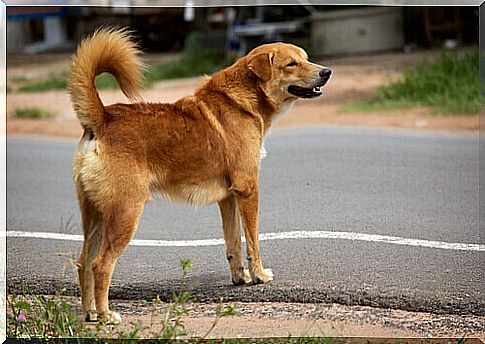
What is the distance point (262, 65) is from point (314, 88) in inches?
8.9

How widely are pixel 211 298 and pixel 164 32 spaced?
3829mm

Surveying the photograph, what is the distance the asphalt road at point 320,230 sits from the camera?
11.6ft

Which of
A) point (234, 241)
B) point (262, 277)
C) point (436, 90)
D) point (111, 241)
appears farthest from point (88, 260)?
point (436, 90)

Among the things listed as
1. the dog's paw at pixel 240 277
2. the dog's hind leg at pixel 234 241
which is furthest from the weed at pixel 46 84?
the dog's paw at pixel 240 277

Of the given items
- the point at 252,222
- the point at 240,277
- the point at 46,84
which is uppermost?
the point at 46,84

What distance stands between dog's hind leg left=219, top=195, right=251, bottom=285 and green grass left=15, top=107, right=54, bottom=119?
300cm

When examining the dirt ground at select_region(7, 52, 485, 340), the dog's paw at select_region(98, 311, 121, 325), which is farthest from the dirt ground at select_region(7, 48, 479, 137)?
the dog's paw at select_region(98, 311, 121, 325)

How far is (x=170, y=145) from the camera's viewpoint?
10.8 ft

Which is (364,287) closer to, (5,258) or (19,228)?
(5,258)

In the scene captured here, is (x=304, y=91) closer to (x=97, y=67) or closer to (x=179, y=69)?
(x=97, y=67)

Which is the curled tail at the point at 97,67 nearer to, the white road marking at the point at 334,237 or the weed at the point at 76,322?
the weed at the point at 76,322

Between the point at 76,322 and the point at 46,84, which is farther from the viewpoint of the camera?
the point at 46,84

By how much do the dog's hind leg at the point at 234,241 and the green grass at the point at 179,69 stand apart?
8.51ft

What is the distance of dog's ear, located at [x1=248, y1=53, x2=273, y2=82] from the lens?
346 cm
